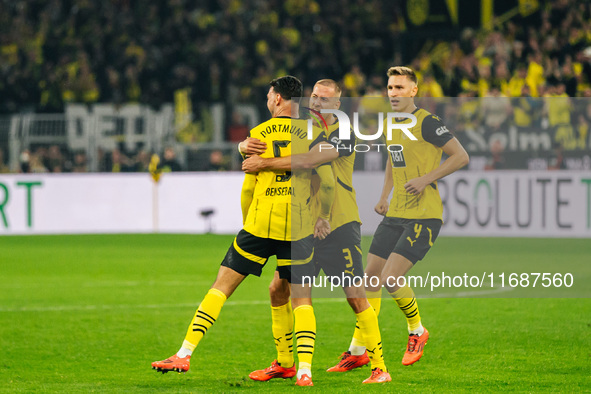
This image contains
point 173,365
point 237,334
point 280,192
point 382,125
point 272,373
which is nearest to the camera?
point 173,365

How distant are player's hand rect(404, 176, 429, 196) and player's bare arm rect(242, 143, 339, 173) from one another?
2.21ft

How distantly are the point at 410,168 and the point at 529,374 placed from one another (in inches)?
61.1

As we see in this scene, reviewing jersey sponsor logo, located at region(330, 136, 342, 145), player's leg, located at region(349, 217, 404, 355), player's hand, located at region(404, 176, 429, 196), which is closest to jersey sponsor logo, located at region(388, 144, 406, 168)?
player's hand, located at region(404, 176, 429, 196)

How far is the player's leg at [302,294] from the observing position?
579cm

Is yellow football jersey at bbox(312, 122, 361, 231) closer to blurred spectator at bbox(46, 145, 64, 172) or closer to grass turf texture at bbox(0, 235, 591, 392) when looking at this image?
grass turf texture at bbox(0, 235, 591, 392)

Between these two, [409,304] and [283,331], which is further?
[409,304]

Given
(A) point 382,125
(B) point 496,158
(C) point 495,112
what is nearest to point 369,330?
(A) point 382,125

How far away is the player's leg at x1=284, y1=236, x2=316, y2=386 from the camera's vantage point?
228 inches

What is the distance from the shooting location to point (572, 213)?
508 inches

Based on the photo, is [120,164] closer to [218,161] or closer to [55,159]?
[55,159]

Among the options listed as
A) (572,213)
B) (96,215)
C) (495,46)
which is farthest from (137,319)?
(495,46)

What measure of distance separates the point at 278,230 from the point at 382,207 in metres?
1.25

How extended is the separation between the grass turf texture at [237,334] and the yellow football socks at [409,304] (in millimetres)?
277

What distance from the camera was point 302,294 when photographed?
5863mm
